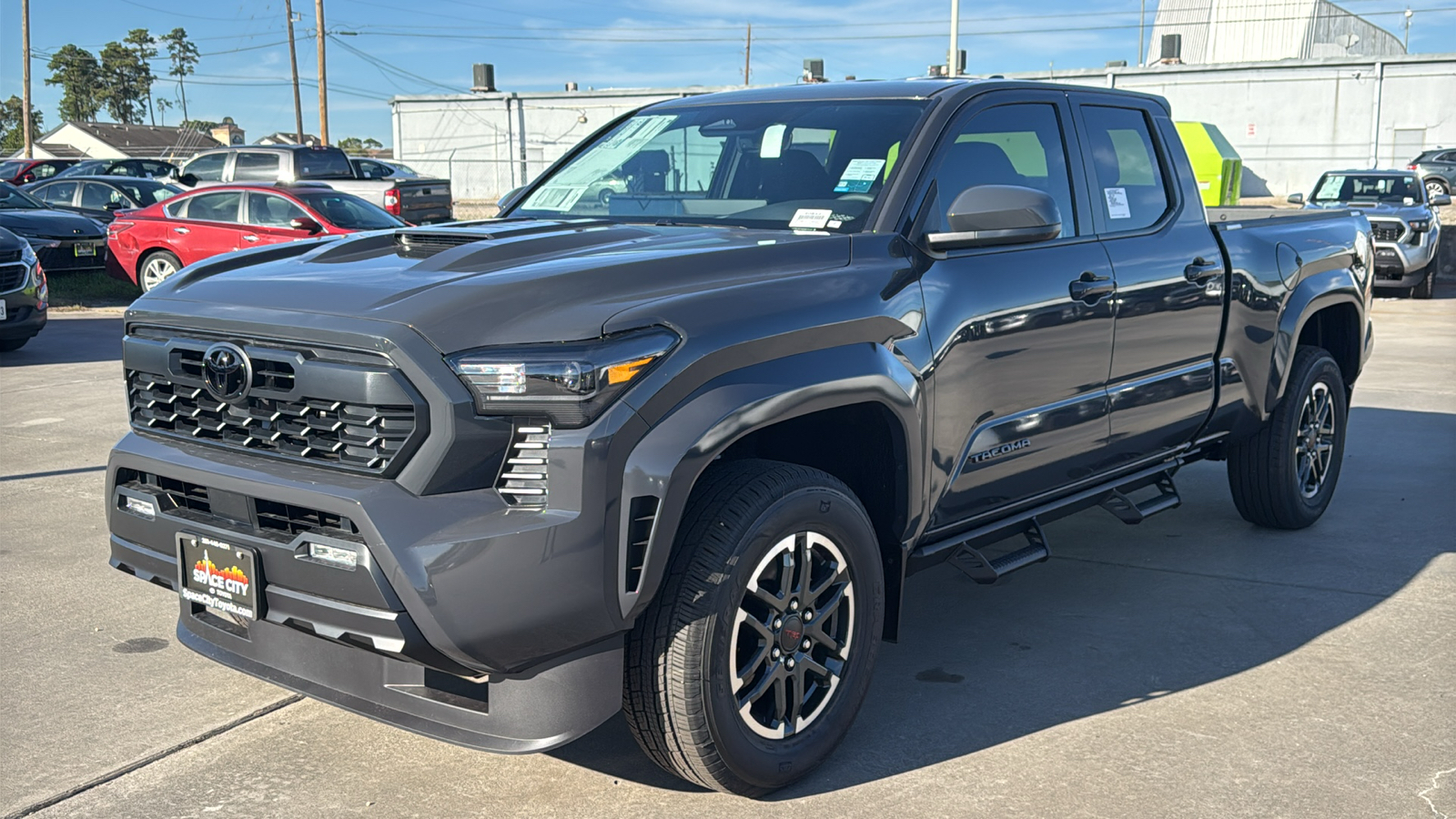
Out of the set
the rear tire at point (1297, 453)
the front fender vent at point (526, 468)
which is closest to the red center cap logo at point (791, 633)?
the front fender vent at point (526, 468)

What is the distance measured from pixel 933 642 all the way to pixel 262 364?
255 cm

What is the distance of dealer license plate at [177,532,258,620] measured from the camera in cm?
306

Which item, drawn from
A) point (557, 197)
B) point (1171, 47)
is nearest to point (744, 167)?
point (557, 197)

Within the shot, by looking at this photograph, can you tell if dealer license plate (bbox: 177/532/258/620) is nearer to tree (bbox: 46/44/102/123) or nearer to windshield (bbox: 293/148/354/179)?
windshield (bbox: 293/148/354/179)

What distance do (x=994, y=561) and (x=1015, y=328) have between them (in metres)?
0.76

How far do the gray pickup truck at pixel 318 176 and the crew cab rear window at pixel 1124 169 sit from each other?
1671 cm

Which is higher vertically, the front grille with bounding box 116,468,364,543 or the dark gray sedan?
the dark gray sedan

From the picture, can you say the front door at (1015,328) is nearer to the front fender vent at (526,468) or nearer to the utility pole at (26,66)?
the front fender vent at (526,468)

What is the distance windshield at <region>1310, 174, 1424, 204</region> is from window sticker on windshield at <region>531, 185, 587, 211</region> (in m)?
16.8

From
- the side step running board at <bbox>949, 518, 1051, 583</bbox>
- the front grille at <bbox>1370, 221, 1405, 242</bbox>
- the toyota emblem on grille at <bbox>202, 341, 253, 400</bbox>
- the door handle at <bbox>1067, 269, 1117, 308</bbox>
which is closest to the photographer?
the toyota emblem on grille at <bbox>202, 341, 253, 400</bbox>

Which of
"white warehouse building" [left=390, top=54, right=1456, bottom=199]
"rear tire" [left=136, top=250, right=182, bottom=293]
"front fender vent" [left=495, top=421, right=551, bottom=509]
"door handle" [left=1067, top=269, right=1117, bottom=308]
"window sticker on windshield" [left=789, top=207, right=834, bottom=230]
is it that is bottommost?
"rear tire" [left=136, top=250, right=182, bottom=293]

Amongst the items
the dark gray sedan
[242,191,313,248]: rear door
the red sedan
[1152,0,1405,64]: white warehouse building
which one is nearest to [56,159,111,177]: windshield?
the dark gray sedan

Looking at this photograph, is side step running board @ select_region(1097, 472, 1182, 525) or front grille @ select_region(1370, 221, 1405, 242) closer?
side step running board @ select_region(1097, 472, 1182, 525)

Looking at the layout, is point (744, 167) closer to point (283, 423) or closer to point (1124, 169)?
point (1124, 169)
